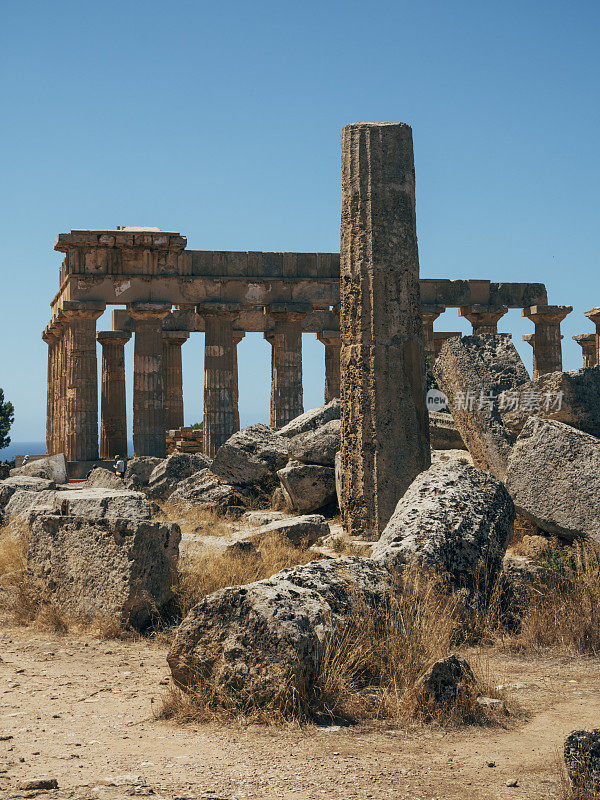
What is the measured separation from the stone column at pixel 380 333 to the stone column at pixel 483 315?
18.6 meters

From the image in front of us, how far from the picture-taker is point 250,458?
15.4 m

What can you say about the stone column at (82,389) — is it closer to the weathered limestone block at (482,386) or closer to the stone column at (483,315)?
the stone column at (483,315)

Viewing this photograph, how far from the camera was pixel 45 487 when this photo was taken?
16406mm

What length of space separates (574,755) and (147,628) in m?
4.51

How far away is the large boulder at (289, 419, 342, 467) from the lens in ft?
45.6

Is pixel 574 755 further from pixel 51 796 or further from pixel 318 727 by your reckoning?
pixel 51 796

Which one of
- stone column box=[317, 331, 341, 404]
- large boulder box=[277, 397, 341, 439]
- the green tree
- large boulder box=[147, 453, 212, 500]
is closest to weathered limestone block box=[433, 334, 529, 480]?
large boulder box=[277, 397, 341, 439]

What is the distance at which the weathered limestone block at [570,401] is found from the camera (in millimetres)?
Result: 10477

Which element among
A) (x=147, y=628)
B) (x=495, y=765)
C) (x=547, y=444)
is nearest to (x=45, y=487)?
(x=147, y=628)

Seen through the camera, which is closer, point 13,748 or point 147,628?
point 13,748

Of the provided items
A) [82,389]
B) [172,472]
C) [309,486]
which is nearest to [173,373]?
[82,389]

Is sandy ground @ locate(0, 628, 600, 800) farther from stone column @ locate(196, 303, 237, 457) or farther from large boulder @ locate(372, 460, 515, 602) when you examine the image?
stone column @ locate(196, 303, 237, 457)

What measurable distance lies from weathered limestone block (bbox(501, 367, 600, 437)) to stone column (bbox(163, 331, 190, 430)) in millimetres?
22438

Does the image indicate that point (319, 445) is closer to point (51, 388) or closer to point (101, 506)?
point (101, 506)
